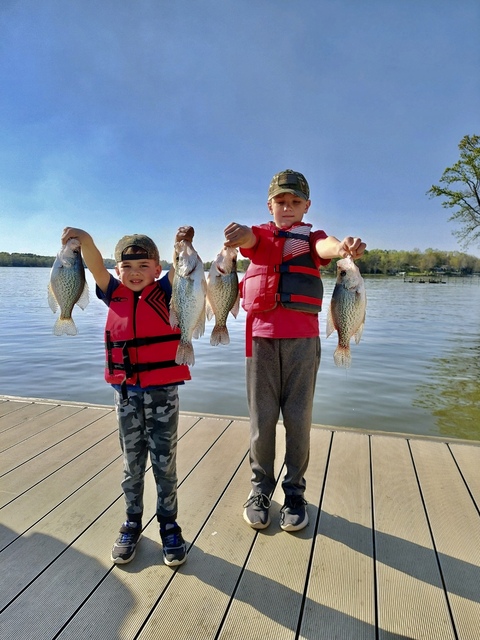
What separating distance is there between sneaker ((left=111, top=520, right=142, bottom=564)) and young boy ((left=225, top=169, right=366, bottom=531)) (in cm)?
76

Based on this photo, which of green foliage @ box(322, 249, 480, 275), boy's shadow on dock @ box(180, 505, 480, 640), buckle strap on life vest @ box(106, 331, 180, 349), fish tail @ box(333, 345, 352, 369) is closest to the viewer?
boy's shadow on dock @ box(180, 505, 480, 640)

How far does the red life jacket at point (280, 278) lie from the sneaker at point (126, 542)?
1.35 meters

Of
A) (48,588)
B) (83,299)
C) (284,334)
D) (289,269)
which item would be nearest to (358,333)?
(284,334)

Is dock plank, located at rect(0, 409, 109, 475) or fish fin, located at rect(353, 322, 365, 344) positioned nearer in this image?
fish fin, located at rect(353, 322, 365, 344)

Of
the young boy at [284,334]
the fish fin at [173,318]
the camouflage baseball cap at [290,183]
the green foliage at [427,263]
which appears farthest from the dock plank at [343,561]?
the green foliage at [427,263]

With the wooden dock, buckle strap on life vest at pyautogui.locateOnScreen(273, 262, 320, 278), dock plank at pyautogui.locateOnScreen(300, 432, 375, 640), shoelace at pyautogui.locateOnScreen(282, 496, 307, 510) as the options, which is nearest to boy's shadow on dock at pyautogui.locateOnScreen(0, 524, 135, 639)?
the wooden dock

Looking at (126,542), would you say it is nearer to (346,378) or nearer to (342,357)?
(342,357)

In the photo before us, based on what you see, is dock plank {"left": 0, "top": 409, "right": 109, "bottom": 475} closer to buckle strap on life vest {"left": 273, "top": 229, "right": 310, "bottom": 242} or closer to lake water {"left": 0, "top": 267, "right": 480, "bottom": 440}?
lake water {"left": 0, "top": 267, "right": 480, "bottom": 440}

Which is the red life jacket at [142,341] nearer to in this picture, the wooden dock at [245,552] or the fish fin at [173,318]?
the fish fin at [173,318]

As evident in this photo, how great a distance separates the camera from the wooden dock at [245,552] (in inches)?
85.1

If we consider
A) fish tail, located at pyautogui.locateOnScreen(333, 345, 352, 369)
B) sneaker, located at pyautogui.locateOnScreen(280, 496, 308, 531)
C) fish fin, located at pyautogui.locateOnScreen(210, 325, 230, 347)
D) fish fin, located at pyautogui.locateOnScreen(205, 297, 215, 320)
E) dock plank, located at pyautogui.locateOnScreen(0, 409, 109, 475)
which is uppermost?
fish fin, located at pyautogui.locateOnScreen(205, 297, 215, 320)

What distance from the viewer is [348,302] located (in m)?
2.69

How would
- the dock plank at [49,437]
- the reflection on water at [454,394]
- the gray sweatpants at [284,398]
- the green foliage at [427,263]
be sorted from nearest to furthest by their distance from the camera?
the gray sweatpants at [284,398]
the dock plank at [49,437]
the reflection on water at [454,394]
the green foliage at [427,263]

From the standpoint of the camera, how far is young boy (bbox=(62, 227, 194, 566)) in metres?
2.69
